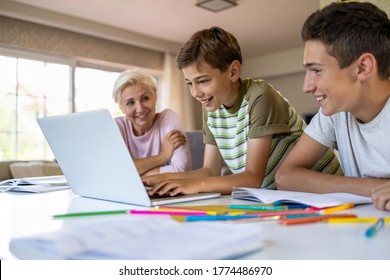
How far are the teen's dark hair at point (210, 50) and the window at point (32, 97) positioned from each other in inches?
149

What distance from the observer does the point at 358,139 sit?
1.13 meters

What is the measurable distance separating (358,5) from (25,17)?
4.19 meters

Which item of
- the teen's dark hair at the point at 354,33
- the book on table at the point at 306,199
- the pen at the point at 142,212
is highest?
the teen's dark hair at the point at 354,33

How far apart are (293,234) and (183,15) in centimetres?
446

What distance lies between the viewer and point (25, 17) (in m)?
4.34

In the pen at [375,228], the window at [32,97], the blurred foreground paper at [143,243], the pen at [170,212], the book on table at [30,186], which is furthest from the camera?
the window at [32,97]

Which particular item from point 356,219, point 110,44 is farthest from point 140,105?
point 110,44

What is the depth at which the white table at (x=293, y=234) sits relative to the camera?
45 cm

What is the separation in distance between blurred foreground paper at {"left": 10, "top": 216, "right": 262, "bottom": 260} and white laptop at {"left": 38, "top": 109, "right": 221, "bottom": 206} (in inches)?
9.5

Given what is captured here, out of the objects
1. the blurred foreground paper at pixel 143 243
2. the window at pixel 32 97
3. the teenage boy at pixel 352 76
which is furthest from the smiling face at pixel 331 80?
the window at pixel 32 97

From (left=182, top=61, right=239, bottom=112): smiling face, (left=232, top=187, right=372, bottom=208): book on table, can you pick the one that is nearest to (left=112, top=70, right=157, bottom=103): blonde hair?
(left=182, top=61, right=239, bottom=112): smiling face

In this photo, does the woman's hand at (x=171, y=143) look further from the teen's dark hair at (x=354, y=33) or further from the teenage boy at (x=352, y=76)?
the teen's dark hair at (x=354, y=33)

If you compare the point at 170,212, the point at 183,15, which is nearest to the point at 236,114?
the point at 170,212
